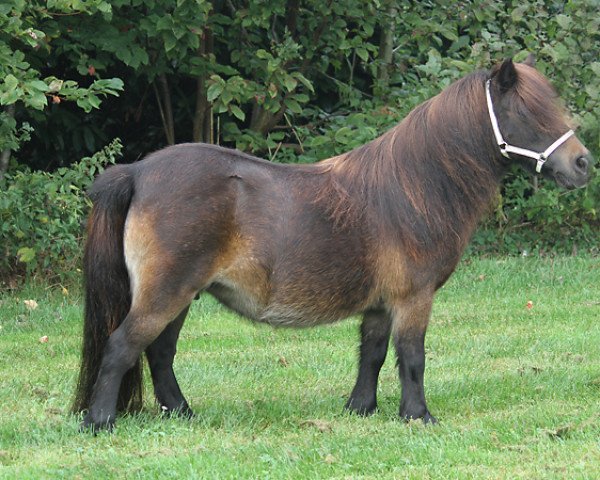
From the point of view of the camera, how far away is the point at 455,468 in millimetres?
4602

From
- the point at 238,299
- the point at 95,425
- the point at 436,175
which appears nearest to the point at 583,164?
the point at 436,175

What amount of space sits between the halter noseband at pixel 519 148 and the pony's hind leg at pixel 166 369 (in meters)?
1.97

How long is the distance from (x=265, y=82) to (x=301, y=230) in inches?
193

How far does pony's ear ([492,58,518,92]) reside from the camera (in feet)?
18.2

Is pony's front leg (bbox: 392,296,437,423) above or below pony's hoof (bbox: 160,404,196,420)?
above

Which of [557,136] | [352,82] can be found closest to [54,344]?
[557,136]

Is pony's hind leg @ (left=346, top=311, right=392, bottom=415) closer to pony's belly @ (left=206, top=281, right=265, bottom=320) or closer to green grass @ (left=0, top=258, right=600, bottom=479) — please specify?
green grass @ (left=0, top=258, right=600, bottom=479)

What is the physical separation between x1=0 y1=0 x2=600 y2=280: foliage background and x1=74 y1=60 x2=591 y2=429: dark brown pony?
328 centimetres

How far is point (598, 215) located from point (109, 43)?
5.57 meters

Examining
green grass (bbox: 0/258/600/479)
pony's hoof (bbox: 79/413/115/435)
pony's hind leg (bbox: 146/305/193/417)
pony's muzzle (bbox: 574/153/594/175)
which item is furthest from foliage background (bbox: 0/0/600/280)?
pony's muzzle (bbox: 574/153/594/175)

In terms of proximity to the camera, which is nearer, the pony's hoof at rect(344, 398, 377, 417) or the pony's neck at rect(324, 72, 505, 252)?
the pony's neck at rect(324, 72, 505, 252)

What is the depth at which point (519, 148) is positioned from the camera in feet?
18.4

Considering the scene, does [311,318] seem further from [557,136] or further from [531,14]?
[531,14]

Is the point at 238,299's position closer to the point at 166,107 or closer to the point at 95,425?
the point at 95,425
